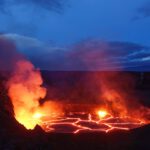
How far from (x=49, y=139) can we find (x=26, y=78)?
26.6 ft

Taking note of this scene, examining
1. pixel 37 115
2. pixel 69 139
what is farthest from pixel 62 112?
pixel 69 139

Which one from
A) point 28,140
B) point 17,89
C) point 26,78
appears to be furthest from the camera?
point 26,78

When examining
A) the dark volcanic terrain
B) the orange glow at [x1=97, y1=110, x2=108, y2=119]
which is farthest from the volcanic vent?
the dark volcanic terrain

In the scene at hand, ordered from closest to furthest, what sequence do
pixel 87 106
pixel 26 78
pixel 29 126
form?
pixel 29 126
pixel 26 78
pixel 87 106

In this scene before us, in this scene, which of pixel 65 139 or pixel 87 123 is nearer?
pixel 65 139

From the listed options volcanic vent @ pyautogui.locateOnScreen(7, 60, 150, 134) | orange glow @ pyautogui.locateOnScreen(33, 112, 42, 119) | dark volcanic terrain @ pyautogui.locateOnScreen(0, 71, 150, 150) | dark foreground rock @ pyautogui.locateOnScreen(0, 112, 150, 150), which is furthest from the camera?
orange glow @ pyautogui.locateOnScreen(33, 112, 42, 119)

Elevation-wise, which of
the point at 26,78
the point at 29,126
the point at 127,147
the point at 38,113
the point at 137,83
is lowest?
the point at 127,147

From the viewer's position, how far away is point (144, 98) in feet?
85.5

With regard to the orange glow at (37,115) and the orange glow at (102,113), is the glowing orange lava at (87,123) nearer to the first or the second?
the orange glow at (102,113)

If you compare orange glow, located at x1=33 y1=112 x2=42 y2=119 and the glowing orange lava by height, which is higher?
orange glow, located at x1=33 y1=112 x2=42 y2=119

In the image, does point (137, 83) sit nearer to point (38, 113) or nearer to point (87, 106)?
point (87, 106)

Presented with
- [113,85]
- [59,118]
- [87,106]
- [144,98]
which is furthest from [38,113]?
[113,85]

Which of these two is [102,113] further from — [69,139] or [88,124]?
[69,139]

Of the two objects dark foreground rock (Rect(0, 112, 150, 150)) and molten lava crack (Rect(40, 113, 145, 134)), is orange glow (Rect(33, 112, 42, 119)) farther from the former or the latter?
dark foreground rock (Rect(0, 112, 150, 150))
